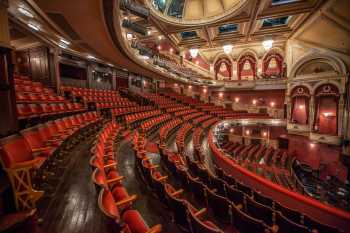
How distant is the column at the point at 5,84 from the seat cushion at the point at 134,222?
1.35 metres

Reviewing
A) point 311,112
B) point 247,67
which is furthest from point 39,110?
point 247,67

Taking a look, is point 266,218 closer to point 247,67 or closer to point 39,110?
point 39,110

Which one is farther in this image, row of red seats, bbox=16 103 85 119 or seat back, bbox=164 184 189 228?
row of red seats, bbox=16 103 85 119

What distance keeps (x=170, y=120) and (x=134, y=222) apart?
15.3ft

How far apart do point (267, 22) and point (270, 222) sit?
7.59m

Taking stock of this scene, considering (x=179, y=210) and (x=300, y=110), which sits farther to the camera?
(x=300, y=110)

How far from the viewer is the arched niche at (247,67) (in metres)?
9.63

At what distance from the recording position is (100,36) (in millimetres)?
2887

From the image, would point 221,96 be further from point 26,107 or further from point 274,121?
point 26,107

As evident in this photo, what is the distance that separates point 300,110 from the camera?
7219mm

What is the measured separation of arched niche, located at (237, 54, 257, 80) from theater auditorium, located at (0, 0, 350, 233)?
0.06 m

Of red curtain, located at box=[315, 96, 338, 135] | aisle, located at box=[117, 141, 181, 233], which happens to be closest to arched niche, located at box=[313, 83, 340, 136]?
red curtain, located at box=[315, 96, 338, 135]

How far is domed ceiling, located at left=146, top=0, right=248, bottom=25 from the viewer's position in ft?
18.0

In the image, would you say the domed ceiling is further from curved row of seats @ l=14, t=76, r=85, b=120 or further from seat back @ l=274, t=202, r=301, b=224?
seat back @ l=274, t=202, r=301, b=224
